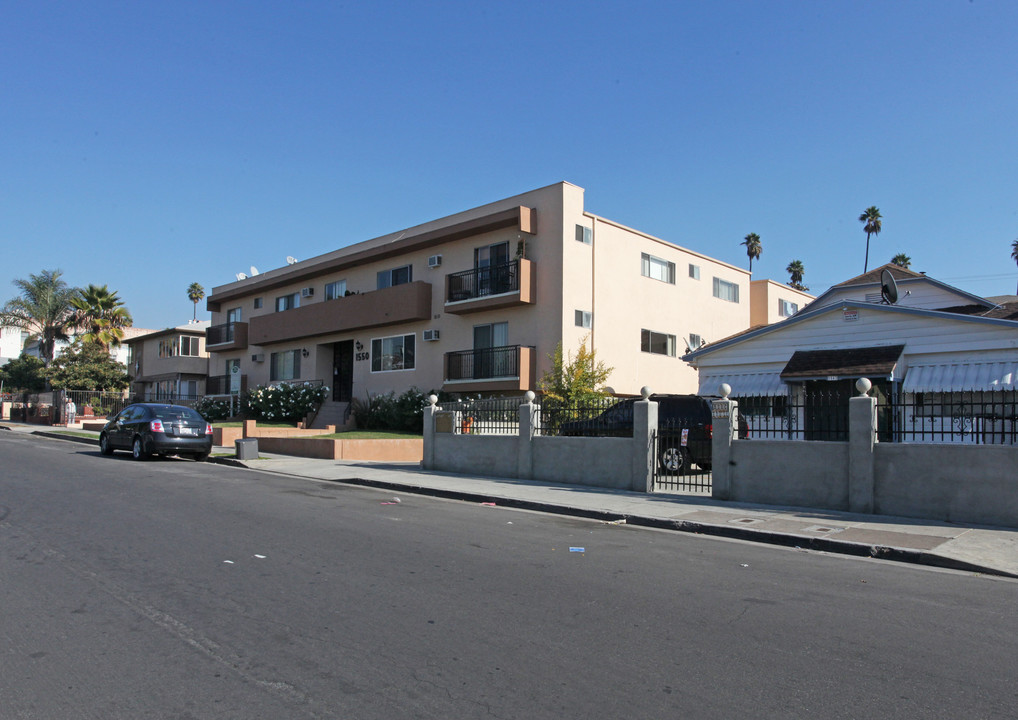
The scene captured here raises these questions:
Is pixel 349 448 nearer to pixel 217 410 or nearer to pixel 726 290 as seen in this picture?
pixel 217 410

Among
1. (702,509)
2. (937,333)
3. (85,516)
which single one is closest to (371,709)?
(85,516)

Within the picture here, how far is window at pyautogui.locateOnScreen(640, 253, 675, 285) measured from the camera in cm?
2911

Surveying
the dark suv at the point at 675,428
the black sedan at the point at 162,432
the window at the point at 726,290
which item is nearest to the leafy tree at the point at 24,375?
the black sedan at the point at 162,432

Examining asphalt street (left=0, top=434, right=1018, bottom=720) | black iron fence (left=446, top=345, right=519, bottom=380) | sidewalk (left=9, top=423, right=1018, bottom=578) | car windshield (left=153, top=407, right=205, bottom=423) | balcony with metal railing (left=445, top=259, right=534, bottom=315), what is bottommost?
sidewalk (left=9, top=423, right=1018, bottom=578)

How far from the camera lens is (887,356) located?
1703 cm

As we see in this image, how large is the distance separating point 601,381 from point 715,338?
34.5ft

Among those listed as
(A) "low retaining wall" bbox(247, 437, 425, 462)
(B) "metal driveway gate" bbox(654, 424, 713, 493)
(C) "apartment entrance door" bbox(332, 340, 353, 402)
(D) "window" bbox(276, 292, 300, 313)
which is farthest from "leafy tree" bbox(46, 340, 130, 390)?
(B) "metal driveway gate" bbox(654, 424, 713, 493)

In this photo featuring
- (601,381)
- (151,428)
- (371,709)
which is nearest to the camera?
(371,709)

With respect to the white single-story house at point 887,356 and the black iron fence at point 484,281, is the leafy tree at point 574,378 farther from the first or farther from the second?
the white single-story house at point 887,356

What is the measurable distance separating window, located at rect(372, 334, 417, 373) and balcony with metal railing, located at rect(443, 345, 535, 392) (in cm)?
280

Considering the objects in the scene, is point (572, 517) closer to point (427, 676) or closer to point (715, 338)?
point (427, 676)

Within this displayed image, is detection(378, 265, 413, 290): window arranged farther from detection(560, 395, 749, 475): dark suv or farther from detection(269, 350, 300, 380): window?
detection(560, 395, 749, 475): dark suv

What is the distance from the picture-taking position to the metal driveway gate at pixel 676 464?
14.7 m

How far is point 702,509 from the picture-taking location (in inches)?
486
